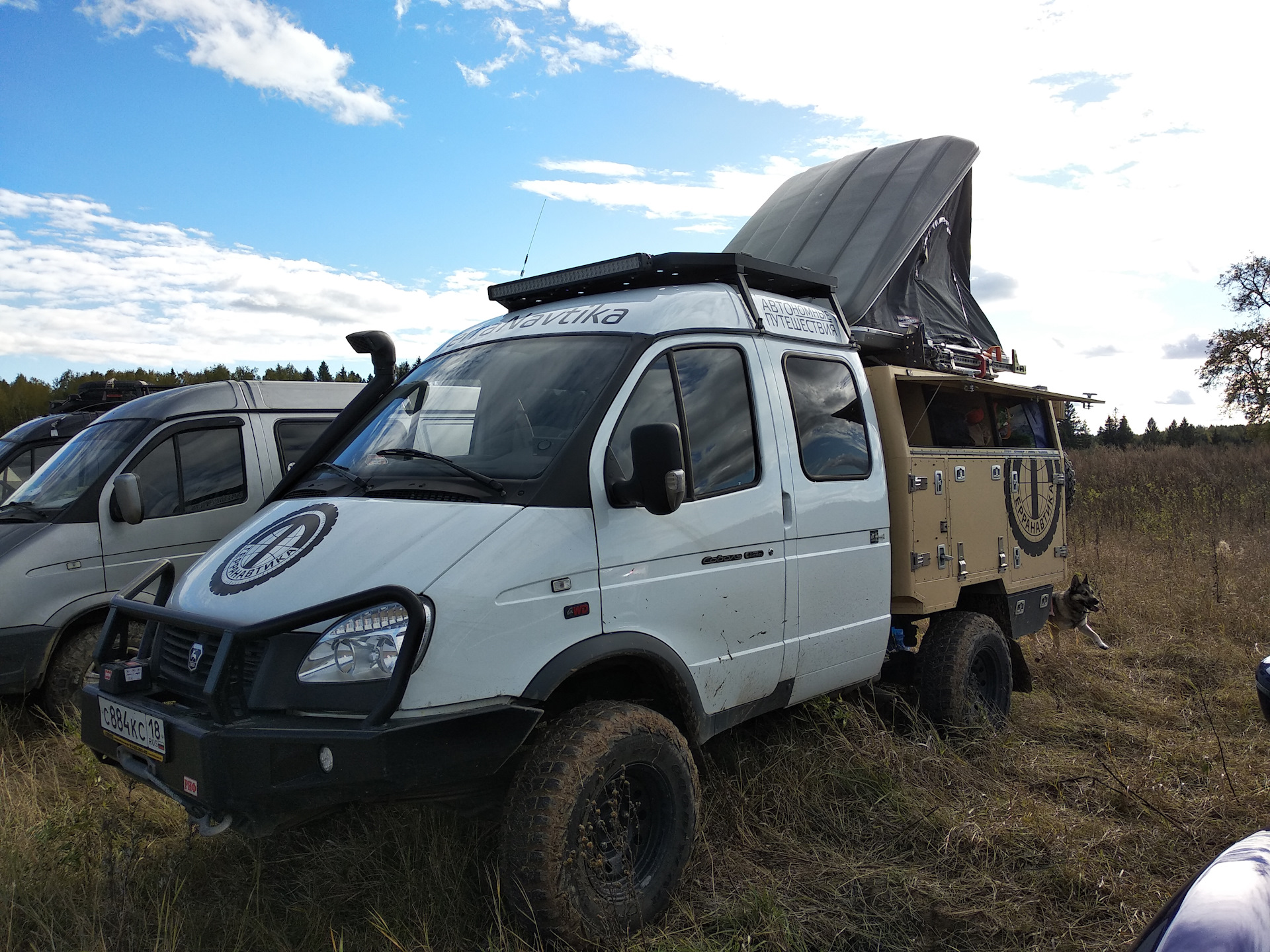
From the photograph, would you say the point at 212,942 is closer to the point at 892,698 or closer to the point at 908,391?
the point at 892,698

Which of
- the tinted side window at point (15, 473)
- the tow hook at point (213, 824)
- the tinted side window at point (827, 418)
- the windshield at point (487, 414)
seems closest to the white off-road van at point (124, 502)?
the tinted side window at point (15, 473)

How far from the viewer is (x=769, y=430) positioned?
4.09m

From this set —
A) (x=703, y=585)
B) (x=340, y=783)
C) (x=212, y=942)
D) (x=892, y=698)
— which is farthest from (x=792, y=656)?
(x=212, y=942)

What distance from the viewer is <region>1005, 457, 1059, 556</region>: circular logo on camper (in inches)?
235

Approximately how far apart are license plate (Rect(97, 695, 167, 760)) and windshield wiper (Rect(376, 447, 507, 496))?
1.28 meters

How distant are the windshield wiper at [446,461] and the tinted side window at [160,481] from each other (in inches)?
123

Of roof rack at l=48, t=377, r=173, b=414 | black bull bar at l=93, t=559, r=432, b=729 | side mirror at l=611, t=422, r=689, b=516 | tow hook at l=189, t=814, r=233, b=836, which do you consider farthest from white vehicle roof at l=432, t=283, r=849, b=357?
roof rack at l=48, t=377, r=173, b=414

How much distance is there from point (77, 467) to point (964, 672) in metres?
5.96

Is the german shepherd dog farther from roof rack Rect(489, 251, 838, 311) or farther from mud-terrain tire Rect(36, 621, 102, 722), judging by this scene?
mud-terrain tire Rect(36, 621, 102, 722)

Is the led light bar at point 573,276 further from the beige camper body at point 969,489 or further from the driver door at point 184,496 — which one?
the driver door at point 184,496

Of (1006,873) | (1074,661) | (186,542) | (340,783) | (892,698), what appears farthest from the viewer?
(1074,661)

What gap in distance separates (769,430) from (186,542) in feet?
13.9

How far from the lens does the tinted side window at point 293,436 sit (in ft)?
21.8

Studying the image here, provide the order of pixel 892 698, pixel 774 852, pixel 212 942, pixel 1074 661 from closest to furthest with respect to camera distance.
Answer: pixel 212 942, pixel 774 852, pixel 892 698, pixel 1074 661
